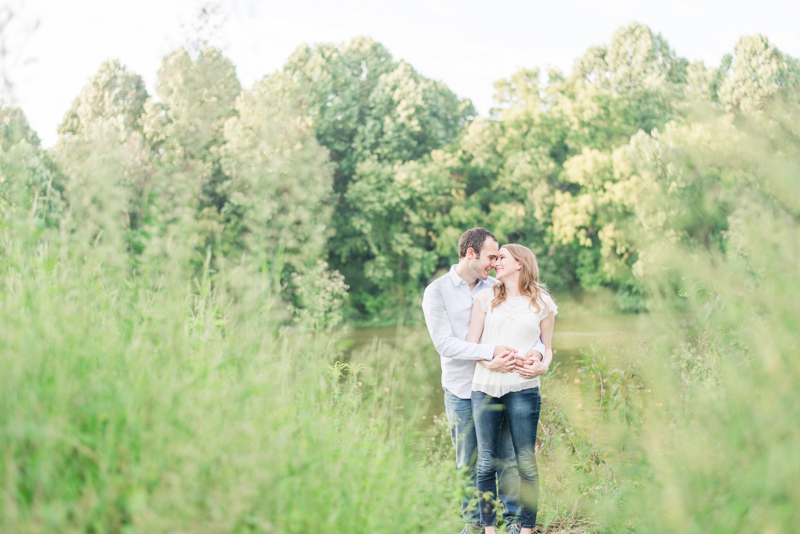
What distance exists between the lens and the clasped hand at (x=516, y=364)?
3744mm

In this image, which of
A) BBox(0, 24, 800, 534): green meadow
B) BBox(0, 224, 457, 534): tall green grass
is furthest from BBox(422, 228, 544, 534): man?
BBox(0, 224, 457, 534): tall green grass

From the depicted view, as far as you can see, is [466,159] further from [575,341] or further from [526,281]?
[526,281]

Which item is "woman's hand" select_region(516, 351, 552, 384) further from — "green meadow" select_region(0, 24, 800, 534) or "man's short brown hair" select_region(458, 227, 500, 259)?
"man's short brown hair" select_region(458, 227, 500, 259)

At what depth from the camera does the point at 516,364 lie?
3760mm

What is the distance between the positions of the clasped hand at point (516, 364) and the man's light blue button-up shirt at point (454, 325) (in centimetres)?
15

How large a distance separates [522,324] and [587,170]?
961 inches

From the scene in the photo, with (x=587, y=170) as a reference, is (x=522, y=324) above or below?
below

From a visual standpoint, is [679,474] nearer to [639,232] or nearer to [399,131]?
[639,232]

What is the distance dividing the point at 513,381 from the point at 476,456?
0.67m

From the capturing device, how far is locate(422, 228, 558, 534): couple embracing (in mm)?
3824

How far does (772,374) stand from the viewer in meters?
2.04

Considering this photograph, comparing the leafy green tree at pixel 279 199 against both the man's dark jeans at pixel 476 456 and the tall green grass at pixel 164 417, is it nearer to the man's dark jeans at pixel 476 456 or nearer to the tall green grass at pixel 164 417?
the tall green grass at pixel 164 417

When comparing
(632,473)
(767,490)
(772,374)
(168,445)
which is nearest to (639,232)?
(772,374)

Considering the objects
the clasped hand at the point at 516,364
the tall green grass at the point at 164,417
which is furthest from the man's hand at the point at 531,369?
the tall green grass at the point at 164,417
